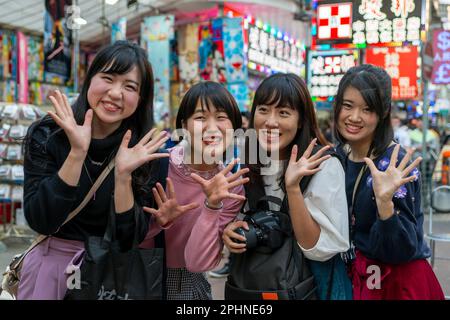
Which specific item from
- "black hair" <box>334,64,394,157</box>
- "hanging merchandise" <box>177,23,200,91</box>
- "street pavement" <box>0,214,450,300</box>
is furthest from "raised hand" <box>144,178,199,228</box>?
"hanging merchandise" <box>177,23,200,91</box>

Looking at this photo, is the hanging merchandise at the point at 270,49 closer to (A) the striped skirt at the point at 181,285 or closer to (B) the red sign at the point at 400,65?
(B) the red sign at the point at 400,65

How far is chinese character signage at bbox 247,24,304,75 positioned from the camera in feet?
37.5

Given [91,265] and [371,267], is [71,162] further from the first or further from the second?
[371,267]

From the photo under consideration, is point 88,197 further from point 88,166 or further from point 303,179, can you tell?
point 303,179

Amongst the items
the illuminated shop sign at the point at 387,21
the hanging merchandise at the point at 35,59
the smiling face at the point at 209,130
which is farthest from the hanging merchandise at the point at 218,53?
the smiling face at the point at 209,130

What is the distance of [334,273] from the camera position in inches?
71.6

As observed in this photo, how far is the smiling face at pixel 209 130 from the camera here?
1.95 meters

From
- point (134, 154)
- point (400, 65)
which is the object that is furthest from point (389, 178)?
point (400, 65)

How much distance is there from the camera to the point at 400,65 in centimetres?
1055

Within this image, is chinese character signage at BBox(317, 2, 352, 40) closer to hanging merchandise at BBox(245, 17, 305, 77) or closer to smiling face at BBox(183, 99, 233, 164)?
→ hanging merchandise at BBox(245, 17, 305, 77)

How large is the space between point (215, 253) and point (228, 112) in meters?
0.62

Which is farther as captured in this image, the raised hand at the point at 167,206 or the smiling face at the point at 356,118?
the smiling face at the point at 356,118

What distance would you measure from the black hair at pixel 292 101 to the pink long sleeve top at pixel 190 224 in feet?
0.67

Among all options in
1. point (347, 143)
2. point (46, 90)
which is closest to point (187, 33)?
point (46, 90)
